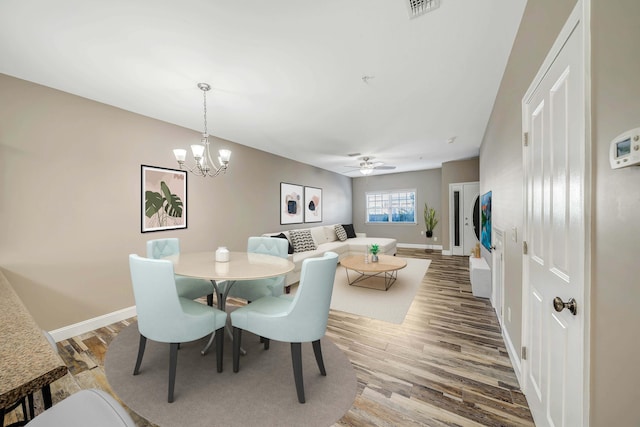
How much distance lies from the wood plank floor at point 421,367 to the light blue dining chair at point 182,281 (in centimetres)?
81

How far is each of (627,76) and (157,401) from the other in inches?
107

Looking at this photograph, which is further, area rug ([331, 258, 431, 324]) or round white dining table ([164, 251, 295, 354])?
area rug ([331, 258, 431, 324])

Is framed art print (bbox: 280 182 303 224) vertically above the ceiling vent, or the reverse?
the ceiling vent

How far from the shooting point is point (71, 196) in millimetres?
2541

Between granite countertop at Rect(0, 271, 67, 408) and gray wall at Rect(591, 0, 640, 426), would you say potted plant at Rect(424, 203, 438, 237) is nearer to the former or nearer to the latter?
gray wall at Rect(591, 0, 640, 426)

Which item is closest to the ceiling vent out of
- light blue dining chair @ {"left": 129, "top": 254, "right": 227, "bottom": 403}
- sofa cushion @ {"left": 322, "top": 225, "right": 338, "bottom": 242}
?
light blue dining chair @ {"left": 129, "top": 254, "right": 227, "bottom": 403}

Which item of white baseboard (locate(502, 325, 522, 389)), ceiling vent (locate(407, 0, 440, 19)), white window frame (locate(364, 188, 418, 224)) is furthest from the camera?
white window frame (locate(364, 188, 418, 224))

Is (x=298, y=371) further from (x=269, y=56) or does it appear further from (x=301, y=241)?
(x=301, y=241)

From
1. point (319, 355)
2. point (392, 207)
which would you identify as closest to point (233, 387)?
point (319, 355)

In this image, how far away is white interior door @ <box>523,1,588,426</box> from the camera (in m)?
0.89

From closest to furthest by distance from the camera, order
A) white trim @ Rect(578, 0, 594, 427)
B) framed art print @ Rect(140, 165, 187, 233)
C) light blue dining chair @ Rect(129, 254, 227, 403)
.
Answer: white trim @ Rect(578, 0, 594, 427), light blue dining chair @ Rect(129, 254, 227, 403), framed art print @ Rect(140, 165, 187, 233)

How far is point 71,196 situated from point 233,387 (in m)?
2.56

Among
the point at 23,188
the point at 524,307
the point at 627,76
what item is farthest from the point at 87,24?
the point at 524,307

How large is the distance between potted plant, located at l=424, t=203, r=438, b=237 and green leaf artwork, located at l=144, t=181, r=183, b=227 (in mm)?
6528
